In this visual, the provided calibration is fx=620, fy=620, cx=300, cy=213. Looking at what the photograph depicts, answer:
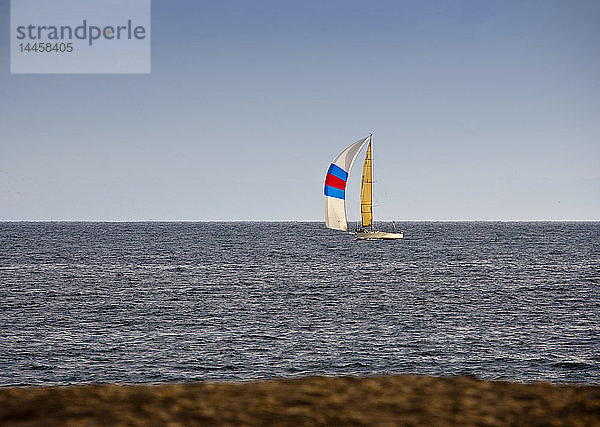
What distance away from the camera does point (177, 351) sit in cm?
2864

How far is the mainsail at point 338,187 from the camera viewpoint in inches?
3723

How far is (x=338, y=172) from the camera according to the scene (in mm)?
94938

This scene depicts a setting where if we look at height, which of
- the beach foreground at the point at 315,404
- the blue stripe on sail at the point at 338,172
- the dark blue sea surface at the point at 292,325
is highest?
the blue stripe on sail at the point at 338,172

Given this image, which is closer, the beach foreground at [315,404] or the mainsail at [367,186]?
the beach foreground at [315,404]

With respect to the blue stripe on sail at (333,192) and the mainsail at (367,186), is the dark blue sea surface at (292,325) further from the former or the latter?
the mainsail at (367,186)

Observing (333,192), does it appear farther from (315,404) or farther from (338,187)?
(315,404)

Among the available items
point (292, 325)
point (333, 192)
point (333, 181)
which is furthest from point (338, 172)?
point (292, 325)

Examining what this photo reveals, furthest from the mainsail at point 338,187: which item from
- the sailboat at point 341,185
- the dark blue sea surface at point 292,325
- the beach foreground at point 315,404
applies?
the beach foreground at point 315,404

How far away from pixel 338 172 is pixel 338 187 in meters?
2.31

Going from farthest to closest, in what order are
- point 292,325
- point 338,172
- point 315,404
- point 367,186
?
point 367,186 < point 338,172 < point 292,325 < point 315,404

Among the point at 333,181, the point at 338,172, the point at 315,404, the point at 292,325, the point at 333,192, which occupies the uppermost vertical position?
the point at 338,172

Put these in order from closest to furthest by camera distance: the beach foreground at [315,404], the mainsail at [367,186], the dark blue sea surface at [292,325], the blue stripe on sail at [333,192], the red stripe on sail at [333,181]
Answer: the beach foreground at [315,404]
the dark blue sea surface at [292,325]
the red stripe on sail at [333,181]
the blue stripe on sail at [333,192]
the mainsail at [367,186]

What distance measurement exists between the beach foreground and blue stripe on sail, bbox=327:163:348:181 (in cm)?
8457

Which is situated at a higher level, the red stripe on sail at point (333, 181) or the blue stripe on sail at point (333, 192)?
the red stripe on sail at point (333, 181)
